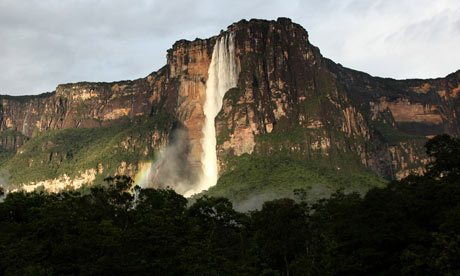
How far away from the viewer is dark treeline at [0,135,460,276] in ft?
135

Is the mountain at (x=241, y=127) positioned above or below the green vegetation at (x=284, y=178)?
above

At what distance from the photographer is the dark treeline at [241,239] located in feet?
135

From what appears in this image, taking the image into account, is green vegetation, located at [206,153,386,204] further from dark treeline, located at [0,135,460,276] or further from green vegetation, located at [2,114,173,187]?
dark treeline, located at [0,135,460,276]

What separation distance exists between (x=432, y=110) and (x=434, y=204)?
134277 mm

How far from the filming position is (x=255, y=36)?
135125 millimetres

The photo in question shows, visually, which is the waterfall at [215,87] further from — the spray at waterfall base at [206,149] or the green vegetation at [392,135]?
the green vegetation at [392,135]

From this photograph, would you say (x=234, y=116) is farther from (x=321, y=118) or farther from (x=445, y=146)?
(x=445, y=146)

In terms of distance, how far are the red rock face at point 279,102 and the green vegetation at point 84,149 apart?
15.1 ft

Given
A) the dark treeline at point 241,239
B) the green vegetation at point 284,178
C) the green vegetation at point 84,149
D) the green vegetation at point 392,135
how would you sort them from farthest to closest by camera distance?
the green vegetation at point 392,135 < the green vegetation at point 84,149 < the green vegetation at point 284,178 < the dark treeline at point 241,239

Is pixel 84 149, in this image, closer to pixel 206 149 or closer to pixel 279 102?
pixel 206 149

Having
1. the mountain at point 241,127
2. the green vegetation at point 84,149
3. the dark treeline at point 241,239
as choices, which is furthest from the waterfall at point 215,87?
the dark treeline at point 241,239

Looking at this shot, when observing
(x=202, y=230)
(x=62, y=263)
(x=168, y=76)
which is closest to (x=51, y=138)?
(x=168, y=76)

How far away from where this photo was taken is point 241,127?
125m

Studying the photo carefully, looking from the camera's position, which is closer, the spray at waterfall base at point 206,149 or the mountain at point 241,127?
the mountain at point 241,127
